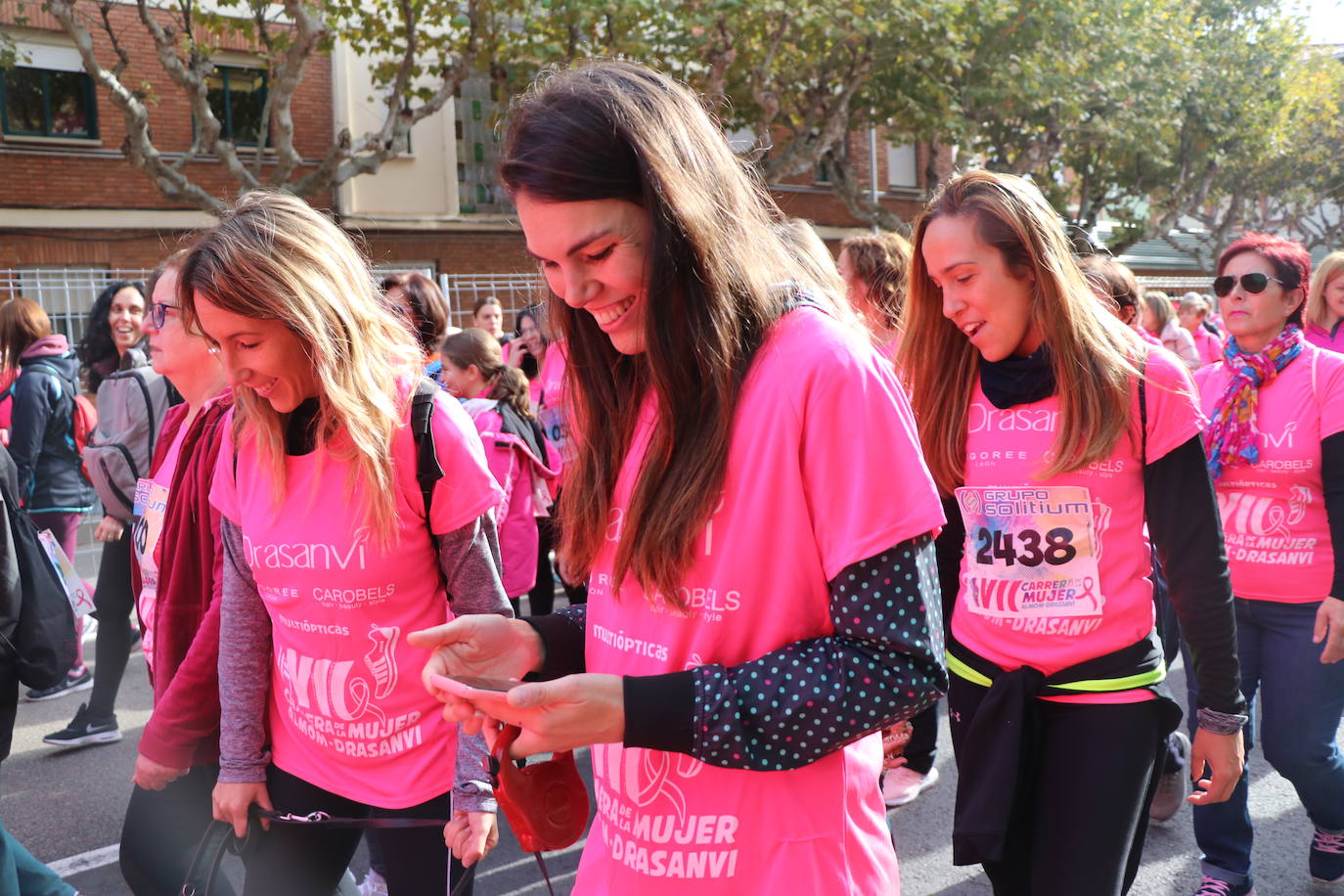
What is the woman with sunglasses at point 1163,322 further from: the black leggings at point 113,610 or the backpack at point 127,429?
the black leggings at point 113,610

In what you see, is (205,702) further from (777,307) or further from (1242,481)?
(1242,481)

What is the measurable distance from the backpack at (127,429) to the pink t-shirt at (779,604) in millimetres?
3940

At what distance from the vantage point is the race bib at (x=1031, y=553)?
258cm

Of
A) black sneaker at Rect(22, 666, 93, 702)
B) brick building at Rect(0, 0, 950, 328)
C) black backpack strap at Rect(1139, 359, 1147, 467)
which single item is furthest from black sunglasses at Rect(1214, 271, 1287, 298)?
brick building at Rect(0, 0, 950, 328)

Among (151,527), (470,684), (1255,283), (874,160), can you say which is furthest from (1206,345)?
(874,160)

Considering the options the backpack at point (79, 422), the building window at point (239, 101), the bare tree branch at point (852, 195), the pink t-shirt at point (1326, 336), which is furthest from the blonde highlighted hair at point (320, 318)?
the bare tree branch at point (852, 195)

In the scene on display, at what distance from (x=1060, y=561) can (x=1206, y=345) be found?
10221mm

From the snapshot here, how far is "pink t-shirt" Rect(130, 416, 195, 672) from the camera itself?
3047 mm

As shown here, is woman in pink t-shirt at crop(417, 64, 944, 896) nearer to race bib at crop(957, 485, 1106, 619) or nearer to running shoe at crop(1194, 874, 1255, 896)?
race bib at crop(957, 485, 1106, 619)

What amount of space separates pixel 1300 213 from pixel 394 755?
109 feet

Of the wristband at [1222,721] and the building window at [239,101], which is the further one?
the building window at [239,101]

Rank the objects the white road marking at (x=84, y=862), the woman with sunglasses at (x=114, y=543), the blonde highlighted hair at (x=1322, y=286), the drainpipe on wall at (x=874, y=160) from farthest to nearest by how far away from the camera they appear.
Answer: the drainpipe on wall at (x=874, y=160) → the blonde highlighted hair at (x=1322, y=286) → the woman with sunglasses at (x=114, y=543) → the white road marking at (x=84, y=862)

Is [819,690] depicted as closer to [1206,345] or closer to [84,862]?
[84,862]

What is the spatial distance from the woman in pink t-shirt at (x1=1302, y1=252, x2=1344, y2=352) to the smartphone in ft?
19.3
